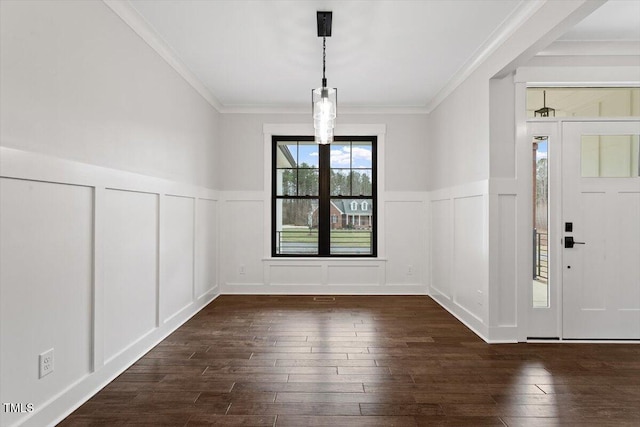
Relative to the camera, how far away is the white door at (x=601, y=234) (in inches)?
126

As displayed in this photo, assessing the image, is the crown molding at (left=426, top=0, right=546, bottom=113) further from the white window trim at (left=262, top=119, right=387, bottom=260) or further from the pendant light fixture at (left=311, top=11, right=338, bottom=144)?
the pendant light fixture at (left=311, top=11, right=338, bottom=144)

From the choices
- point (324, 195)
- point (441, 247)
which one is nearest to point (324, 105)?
point (324, 195)

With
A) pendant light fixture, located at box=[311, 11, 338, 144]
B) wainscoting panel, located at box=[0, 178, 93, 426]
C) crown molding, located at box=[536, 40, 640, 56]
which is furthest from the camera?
crown molding, located at box=[536, 40, 640, 56]

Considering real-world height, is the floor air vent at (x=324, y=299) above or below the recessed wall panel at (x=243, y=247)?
below

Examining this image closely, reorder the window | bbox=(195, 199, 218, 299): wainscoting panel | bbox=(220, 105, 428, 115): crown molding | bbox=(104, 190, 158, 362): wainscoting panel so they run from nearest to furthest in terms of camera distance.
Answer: bbox=(104, 190, 158, 362): wainscoting panel → bbox=(195, 199, 218, 299): wainscoting panel → bbox=(220, 105, 428, 115): crown molding → the window

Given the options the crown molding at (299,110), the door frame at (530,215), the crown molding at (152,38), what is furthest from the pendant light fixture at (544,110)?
the crown molding at (152,38)

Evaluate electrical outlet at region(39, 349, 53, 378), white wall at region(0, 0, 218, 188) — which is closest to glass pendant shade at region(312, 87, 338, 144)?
white wall at region(0, 0, 218, 188)

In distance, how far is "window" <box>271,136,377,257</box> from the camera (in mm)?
5258

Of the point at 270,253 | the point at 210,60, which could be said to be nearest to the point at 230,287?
the point at 270,253

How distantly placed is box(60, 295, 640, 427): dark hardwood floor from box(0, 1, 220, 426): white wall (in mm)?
333

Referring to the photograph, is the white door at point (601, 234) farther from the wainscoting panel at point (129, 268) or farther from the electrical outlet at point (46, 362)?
the electrical outlet at point (46, 362)

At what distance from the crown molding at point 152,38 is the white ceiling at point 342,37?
1.5 inches

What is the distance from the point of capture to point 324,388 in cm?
235

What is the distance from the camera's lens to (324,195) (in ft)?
17.3
